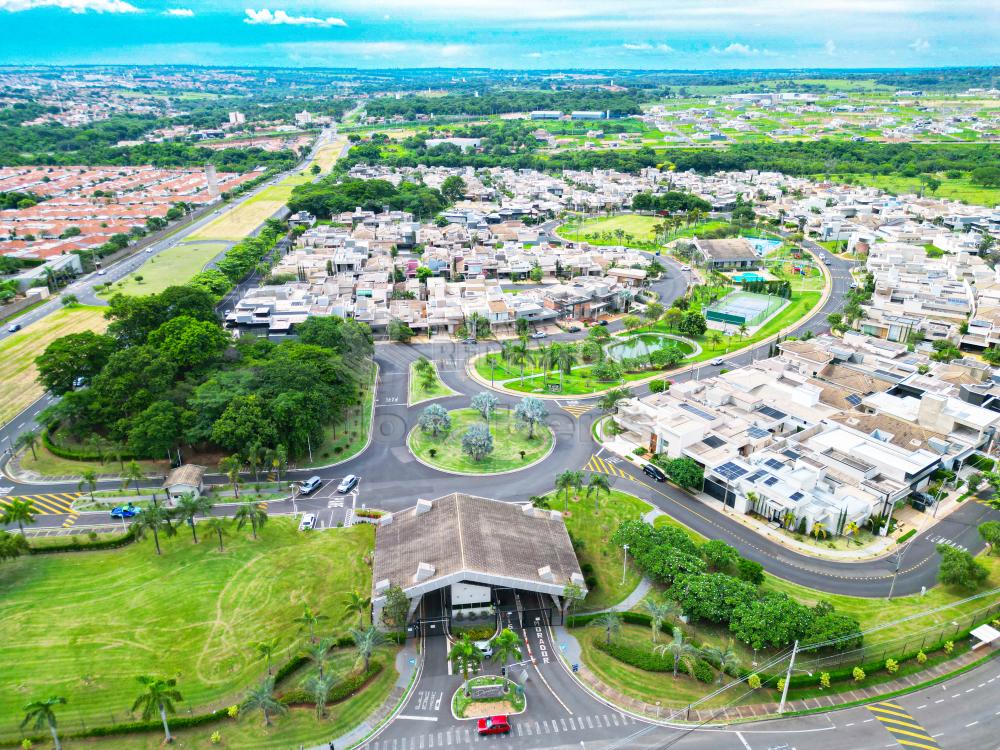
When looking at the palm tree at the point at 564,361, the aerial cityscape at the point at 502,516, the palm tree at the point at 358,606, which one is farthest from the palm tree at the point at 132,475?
the palm tree at the point at 564,361

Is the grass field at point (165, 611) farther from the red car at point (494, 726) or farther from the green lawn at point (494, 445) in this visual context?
the green lawn at point (494, 445)

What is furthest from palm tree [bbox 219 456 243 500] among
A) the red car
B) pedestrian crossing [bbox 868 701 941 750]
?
pedestrian crossing [bbox 868 701 941 750]

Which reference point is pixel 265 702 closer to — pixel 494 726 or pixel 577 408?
pixel 494 726

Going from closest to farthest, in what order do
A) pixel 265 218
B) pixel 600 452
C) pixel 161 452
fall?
pixel 161 452
pixel 600 452
pixel 265 218

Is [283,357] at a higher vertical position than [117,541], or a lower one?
higher

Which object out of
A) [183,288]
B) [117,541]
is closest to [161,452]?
[117,541]

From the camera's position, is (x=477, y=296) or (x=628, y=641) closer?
(x=628, y=641)

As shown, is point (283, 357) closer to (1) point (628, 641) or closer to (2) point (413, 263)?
(1) point (628, 641)
